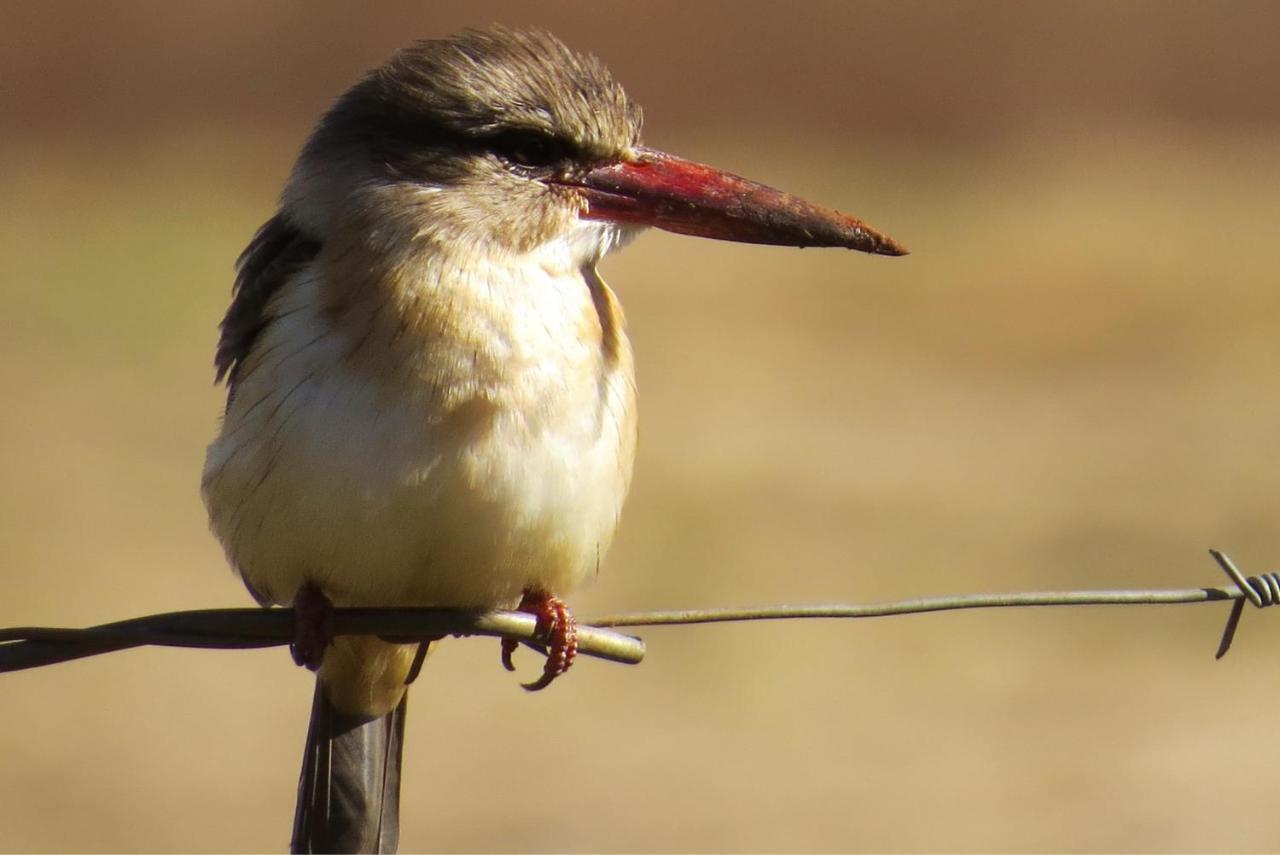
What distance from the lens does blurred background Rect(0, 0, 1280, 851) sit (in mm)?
9508

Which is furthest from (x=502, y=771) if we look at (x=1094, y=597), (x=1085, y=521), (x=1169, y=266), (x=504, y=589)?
(x=1169, y=266)

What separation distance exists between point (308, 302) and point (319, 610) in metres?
0.64

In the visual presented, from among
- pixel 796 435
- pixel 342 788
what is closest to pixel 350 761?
pixel 342 788

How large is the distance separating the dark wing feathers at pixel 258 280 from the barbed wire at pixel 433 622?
0.67 meters

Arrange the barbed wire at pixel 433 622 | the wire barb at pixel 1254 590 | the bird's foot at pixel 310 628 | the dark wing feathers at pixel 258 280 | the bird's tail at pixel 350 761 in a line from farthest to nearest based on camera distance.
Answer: the bird's tail at pixel 350 761 → the dark wing feathers at pixel 258 280 → the bird's foot at pixel 310 628 → the wire barb at pixel 1254 590 → the barbed wire at pixel 433 622

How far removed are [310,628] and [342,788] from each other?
2.22ft

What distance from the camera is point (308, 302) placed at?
4.01 m

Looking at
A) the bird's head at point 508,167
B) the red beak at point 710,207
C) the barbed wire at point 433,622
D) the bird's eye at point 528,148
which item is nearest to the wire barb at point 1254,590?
the barbed wire at point 433,622

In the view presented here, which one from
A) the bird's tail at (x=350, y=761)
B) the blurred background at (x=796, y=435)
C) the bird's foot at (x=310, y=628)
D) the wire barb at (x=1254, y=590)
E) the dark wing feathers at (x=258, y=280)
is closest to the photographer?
the wire barb at (x=1254, y=590)

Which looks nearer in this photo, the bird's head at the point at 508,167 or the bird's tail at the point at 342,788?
the bird's head at the point at 508,167

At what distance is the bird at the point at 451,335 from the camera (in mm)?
3854

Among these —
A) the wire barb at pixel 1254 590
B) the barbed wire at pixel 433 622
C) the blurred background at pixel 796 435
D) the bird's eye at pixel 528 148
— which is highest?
the blurred background at pixel 796 435

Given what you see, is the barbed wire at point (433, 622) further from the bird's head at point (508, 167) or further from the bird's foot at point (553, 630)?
the bird's head at point (508, 167)

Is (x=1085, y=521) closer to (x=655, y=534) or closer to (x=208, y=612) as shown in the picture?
(x=655, y=534)
